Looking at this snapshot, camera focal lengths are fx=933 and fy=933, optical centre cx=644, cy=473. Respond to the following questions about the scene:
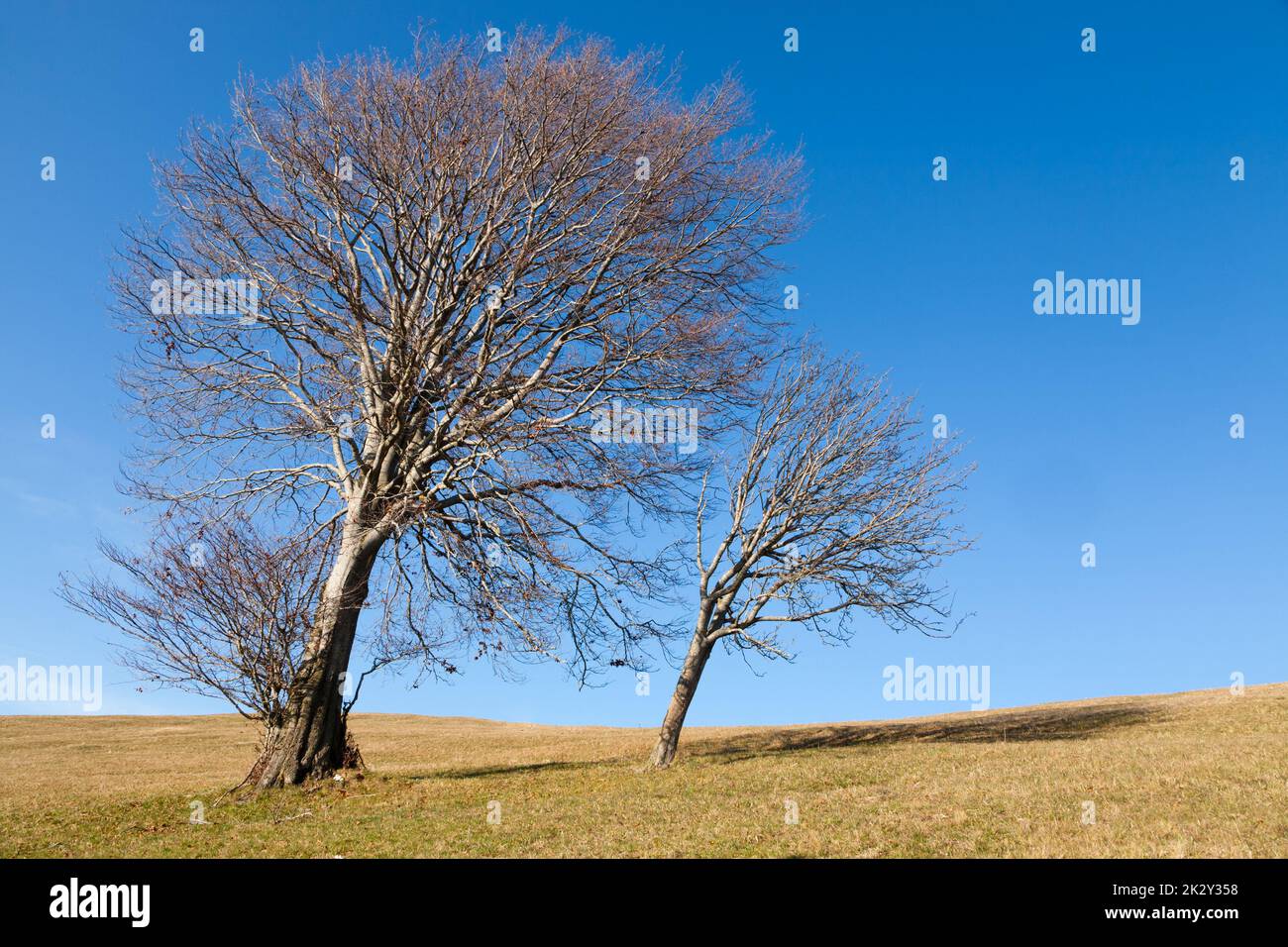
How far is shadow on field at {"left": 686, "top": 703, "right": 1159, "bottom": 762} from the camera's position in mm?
23625

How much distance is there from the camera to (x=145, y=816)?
51.1ft

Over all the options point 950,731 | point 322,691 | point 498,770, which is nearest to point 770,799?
point 322,691

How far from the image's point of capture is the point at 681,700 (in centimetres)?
2053

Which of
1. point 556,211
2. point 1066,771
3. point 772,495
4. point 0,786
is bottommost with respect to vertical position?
point 0,786

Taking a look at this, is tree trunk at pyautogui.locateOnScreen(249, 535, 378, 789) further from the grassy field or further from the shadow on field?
the shadow on field

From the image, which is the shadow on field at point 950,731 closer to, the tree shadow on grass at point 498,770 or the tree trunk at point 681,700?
the tree trunk at point 681,700

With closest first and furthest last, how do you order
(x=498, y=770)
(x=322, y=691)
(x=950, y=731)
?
(x=322, y=691) < (x=498, y=770) < (x=950, y=731)

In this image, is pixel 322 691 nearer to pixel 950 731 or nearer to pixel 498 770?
pixel 498 770

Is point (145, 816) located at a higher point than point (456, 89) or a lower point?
lower

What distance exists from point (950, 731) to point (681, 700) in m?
10.00
